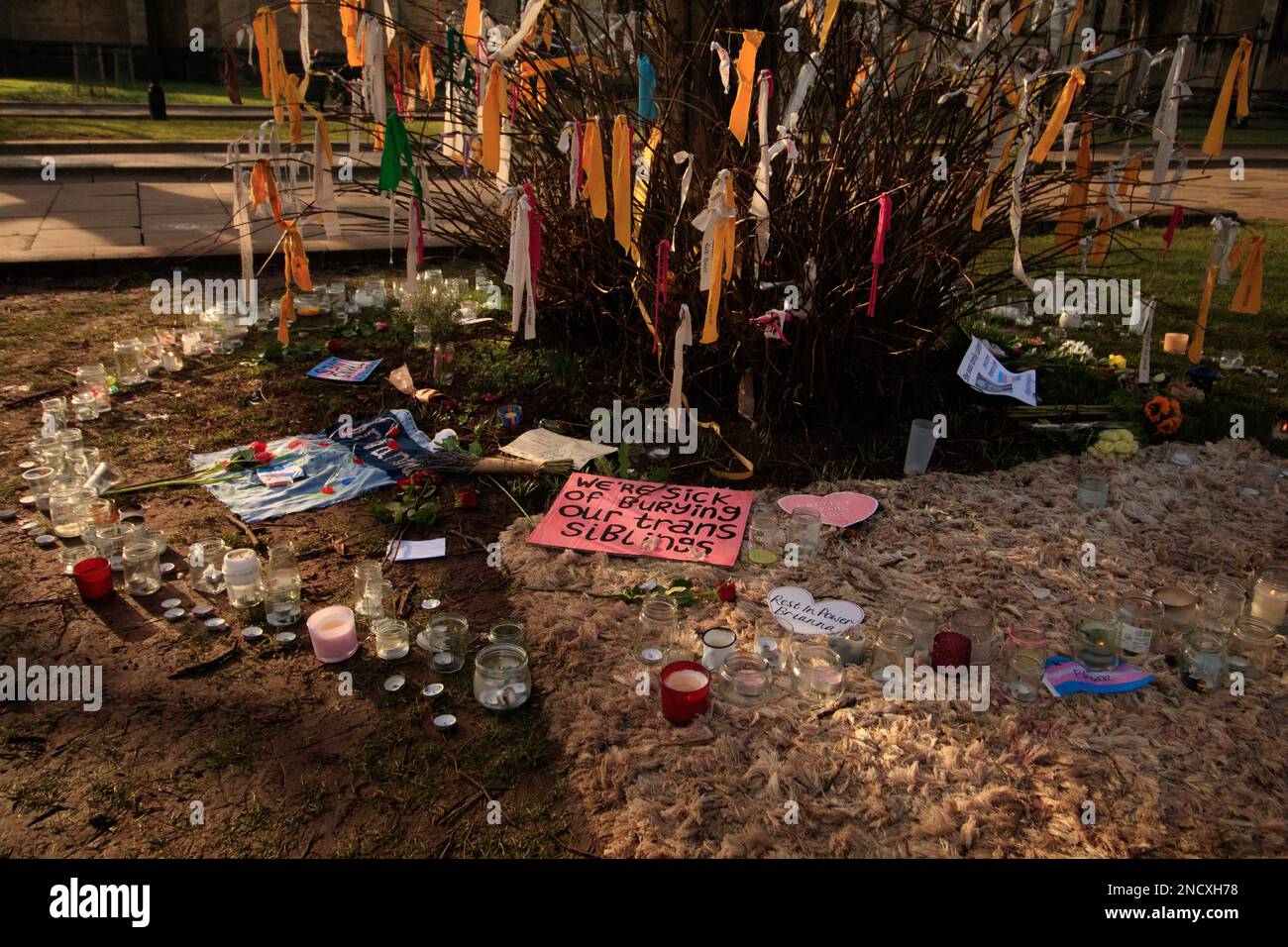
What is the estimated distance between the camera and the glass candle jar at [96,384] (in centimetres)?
431

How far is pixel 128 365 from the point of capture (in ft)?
15.2

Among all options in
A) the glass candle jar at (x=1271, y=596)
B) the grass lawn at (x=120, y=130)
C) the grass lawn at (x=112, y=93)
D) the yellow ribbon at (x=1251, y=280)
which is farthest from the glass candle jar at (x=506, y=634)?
the grass lawn at (x=112, y=93)

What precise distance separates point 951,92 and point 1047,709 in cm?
230

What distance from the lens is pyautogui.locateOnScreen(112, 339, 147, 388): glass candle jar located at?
459 cm

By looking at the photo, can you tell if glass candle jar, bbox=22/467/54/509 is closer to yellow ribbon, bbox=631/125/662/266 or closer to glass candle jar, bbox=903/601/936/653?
yellow ribbon, bbox=631/125/662/266

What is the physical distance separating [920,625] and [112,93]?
22.7 metres

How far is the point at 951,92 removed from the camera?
349 centimetres

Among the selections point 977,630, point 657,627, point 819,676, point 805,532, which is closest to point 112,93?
point 805,532

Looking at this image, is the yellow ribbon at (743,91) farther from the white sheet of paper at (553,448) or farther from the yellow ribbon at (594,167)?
the white sheet of paper at (553,448)

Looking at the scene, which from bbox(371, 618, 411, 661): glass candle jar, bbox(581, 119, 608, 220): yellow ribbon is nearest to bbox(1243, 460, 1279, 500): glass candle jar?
bbox(581, 119, 608, 220): yellow ribbon

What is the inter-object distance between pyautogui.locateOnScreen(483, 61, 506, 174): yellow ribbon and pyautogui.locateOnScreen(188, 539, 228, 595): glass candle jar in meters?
1.60

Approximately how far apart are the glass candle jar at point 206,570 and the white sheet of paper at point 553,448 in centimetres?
128

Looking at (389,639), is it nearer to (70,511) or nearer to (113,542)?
(113,542)
